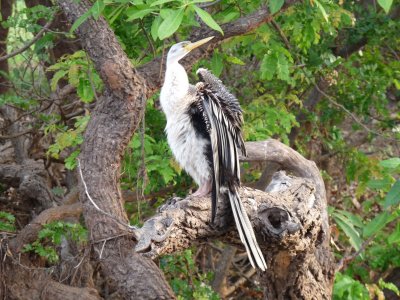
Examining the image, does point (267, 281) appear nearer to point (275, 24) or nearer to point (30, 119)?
point (275, 24)

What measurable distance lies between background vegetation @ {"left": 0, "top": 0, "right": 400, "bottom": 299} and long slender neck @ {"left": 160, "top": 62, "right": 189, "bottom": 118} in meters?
0.30

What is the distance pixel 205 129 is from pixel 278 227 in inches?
22.0

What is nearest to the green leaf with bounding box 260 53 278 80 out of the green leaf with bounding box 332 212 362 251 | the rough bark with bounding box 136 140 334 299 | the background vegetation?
the background vegetation

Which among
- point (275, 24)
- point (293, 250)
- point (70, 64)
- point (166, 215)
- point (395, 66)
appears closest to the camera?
point (166, 215)

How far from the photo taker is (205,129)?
3236 millimetres

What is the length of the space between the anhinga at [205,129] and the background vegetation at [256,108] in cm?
32

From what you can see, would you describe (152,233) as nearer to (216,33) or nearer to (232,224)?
(232,224)

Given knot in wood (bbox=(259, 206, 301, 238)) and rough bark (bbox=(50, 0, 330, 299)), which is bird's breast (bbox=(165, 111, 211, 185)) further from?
knot in wood (bbox=(259, 206, 301, 238))

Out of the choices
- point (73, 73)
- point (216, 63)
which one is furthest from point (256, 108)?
point (73, 73)

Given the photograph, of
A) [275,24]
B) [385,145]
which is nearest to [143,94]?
[275,24]

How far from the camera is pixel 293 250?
3.14 m

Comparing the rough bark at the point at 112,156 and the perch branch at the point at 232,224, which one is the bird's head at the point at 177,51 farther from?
the perch branch at the point at 232,224

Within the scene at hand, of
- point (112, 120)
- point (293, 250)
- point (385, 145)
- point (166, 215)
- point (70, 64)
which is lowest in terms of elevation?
point (385, 145)

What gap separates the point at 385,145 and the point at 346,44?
1369mm
